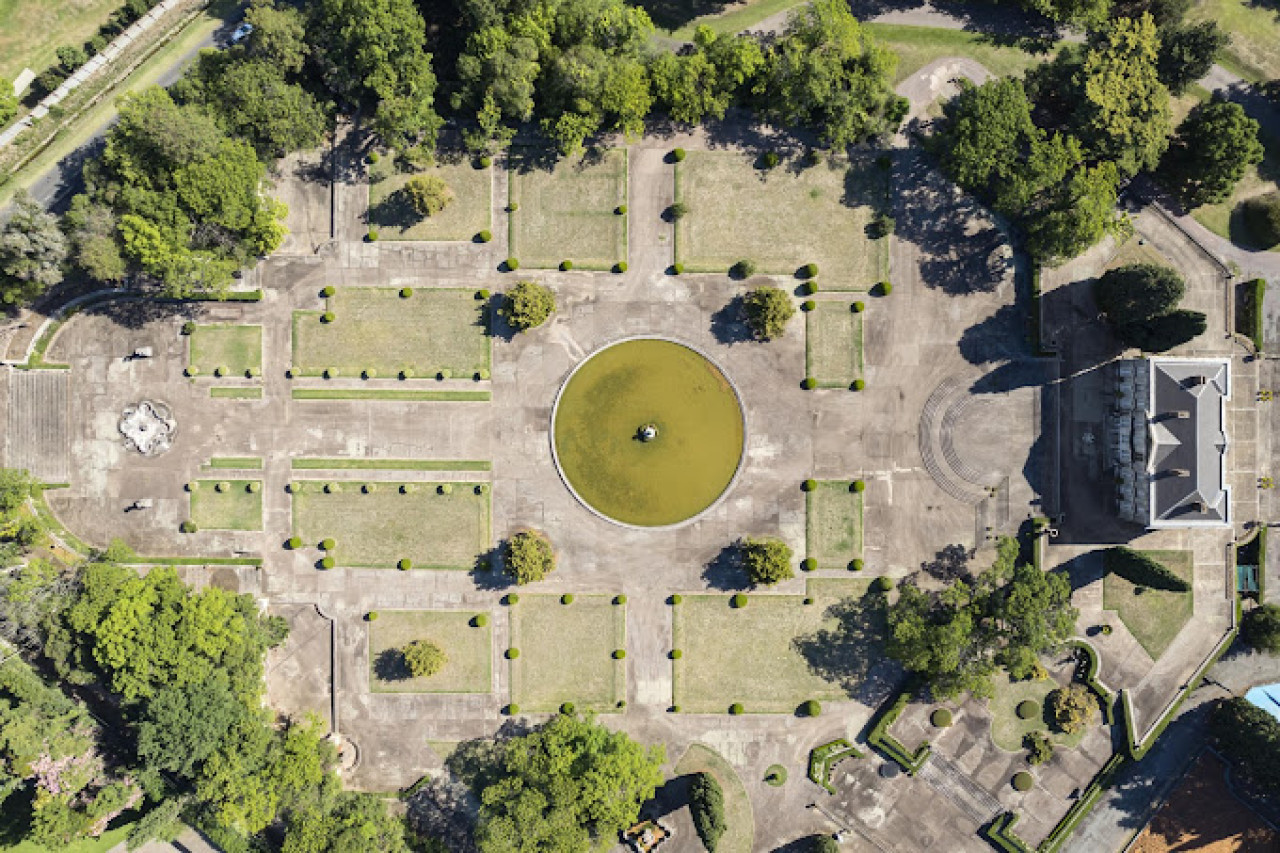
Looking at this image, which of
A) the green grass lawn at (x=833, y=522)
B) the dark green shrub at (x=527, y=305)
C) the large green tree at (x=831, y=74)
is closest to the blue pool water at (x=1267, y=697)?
the green grass lawn at (x=833, y=522)

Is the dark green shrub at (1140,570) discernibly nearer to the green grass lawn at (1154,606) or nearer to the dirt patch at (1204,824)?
the green grass lawn at (1154,606)

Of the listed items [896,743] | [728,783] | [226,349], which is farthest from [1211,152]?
[226,349]

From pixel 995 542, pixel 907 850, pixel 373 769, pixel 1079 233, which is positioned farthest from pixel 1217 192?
pixel 373 769

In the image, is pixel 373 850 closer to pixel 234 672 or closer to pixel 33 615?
pixel 234 672

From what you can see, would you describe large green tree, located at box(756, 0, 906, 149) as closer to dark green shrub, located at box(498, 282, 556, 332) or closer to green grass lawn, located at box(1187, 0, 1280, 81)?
dark green shrub, located at box(498, 282, 556, 332)

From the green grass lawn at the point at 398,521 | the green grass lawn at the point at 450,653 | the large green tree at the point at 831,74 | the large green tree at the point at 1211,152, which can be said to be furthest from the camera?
the green grass lawn at the point at 450,653

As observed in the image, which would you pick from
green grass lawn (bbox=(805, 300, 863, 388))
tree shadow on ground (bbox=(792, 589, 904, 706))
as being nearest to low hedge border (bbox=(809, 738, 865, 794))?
tree shadow on ground (bbox=(792, 589, 904, 706))
